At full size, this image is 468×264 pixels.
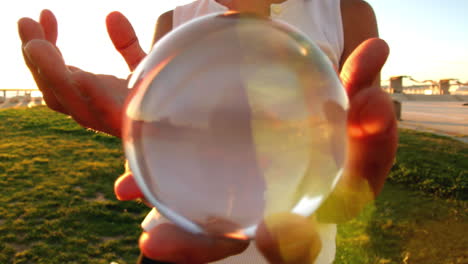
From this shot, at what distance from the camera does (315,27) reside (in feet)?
7.48

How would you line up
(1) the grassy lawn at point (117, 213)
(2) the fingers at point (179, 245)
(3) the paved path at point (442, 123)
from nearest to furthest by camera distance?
(2) the fingers at point (179, 245), (1) the grassy lawn at point (117, 213), (3) the paved path at point (442, 123)

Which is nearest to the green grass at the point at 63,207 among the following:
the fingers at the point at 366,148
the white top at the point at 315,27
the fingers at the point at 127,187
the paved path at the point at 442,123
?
the white top at the point at 315,27

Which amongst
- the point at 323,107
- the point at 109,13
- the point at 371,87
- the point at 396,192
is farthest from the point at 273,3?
the point at 396,192

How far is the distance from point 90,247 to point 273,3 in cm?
423

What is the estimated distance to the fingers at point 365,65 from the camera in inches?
49.6

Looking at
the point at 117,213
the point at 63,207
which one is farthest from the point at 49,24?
the point at 63,207

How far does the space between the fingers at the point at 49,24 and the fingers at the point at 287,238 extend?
1.51 meters

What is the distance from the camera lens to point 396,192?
22.5 ft

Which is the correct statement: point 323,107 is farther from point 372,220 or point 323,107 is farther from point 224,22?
point 372,220

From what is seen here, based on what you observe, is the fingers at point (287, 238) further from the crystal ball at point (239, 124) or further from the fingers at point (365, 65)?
the fingers at point (365, 65)

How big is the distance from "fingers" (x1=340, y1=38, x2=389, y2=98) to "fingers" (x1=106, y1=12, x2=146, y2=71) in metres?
1.46

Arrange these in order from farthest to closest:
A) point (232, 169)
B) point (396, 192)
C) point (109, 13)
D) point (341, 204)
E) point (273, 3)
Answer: point (396, 192)
point (273, 3)
point (109, 13)
point (341, 204)
point (232, 169)

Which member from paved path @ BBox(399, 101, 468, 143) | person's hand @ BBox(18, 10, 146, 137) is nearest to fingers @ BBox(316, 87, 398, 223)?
person's hand @ BBox(18, 10, 146, 137)

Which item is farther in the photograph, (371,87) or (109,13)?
(109,13)
